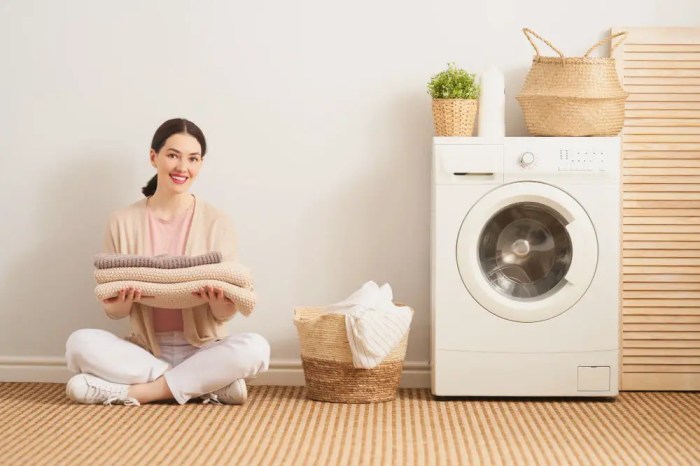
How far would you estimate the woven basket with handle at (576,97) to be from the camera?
10.5 ft

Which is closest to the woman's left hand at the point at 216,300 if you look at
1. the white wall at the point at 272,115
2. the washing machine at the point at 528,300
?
the white wall at the point at 272,115

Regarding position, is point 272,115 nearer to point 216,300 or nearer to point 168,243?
point 168,243

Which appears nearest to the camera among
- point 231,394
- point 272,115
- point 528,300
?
point 231,394

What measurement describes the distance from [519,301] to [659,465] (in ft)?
2.98

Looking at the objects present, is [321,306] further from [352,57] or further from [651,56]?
[651,56]

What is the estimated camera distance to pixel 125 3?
11.6 ft

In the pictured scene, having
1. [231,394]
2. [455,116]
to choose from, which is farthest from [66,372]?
[455,116]

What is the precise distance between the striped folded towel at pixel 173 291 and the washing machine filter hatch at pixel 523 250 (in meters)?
0.79

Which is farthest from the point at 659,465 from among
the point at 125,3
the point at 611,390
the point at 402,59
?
the point at 125,3

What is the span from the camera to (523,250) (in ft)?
10.6

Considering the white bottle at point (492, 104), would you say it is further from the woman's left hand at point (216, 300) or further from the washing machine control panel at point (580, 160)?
the woman's left hand at point (216, 300)

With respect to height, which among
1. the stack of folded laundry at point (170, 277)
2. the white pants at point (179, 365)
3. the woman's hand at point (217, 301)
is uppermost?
the stack of folded laundry at point (170, 277)

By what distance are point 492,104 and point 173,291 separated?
1.20 m

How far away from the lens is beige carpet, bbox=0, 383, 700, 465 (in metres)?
2.44
